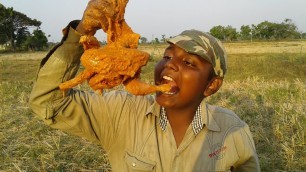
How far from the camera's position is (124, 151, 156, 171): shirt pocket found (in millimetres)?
2105

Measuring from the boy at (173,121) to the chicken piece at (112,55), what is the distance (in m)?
0.22

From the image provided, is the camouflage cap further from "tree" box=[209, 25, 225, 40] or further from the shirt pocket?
"tree" box=[209, 25, 225, 40]

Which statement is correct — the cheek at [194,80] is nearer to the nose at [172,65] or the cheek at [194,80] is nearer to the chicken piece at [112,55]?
the nose at [172,65]

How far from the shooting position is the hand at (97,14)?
1.53 meters

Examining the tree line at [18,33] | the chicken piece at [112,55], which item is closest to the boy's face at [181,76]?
the chicken piece at [112,55]

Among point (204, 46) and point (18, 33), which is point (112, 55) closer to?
point (204, 46)

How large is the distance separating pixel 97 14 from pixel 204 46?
0.76 m

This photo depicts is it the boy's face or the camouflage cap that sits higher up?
the camouflage cap

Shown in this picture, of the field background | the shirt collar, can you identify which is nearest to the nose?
the shirt collar

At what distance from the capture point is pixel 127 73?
1.64m

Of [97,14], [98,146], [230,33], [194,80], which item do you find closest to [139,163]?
[194,80]

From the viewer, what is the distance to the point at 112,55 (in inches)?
62.0

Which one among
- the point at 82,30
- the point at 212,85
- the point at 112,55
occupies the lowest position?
the point at 212,85

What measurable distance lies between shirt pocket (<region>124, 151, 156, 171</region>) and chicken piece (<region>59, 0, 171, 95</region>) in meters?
0.60
